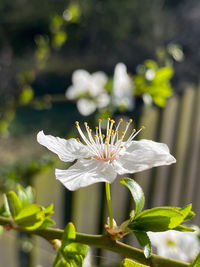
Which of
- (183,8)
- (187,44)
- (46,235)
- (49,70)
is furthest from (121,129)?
(183,8)

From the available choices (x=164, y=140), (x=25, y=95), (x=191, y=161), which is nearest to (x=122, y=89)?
(x=25, y=95)

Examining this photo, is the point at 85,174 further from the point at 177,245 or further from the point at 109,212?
the point at 177,245

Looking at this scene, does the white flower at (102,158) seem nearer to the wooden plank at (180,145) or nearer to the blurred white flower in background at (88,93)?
the blurred white flower in background at (88,93)

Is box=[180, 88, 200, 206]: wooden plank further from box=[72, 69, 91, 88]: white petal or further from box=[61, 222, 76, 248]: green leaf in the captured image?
box=[61, 222, 76, 248]: green leaf

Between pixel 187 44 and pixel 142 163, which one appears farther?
pixel 187 44

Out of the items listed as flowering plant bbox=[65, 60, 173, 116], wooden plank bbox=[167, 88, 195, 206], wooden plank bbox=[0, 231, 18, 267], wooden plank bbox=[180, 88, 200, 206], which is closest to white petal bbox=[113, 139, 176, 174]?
flowering plant bbox=[65, 60, 173, 116]

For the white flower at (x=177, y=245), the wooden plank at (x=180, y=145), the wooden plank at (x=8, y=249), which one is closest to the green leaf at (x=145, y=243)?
the white flower at (x=177, y=245)

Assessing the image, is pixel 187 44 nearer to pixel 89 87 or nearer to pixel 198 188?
pixel 198 188
